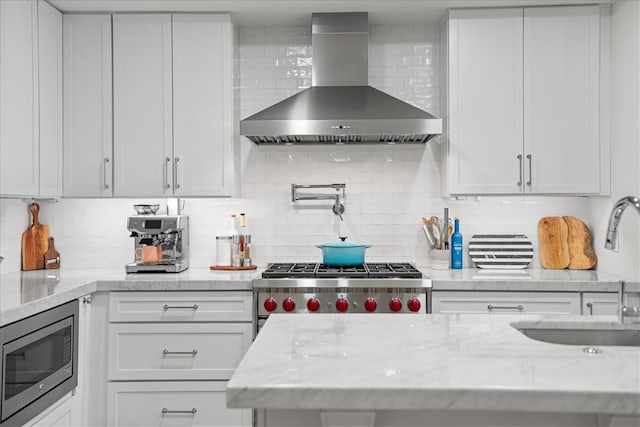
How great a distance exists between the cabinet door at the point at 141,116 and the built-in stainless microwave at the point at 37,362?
89cm

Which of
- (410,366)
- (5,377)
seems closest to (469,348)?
(410,366)

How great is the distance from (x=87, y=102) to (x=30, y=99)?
39cm

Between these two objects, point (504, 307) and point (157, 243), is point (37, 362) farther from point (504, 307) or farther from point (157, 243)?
point (504, 307)

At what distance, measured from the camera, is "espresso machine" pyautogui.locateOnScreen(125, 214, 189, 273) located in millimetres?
3436

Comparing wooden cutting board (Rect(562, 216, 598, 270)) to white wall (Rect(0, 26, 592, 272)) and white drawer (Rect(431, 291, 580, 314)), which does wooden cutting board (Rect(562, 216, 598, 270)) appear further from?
white drawer (Rect(431, 291, 580, 314))

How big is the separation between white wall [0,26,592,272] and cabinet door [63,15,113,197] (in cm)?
35

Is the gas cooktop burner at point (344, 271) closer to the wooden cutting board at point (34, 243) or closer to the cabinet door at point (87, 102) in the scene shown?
the cabinet door at point (87, 102)

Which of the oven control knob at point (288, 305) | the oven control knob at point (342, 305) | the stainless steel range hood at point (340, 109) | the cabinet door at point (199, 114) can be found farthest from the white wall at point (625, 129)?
the cabinet door at point (199, 114)

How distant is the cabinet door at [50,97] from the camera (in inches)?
128

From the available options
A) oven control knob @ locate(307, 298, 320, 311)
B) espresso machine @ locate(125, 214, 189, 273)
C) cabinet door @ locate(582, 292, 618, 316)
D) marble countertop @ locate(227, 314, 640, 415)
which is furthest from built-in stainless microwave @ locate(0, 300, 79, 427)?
cabinet door @ locate(582, 292, 618, 316)

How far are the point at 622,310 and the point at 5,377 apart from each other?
2.23 meters

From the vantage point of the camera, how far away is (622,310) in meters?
1.64

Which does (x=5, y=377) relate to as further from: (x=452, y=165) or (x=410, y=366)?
(x=452, y=165)

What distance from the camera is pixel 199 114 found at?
349 cm
